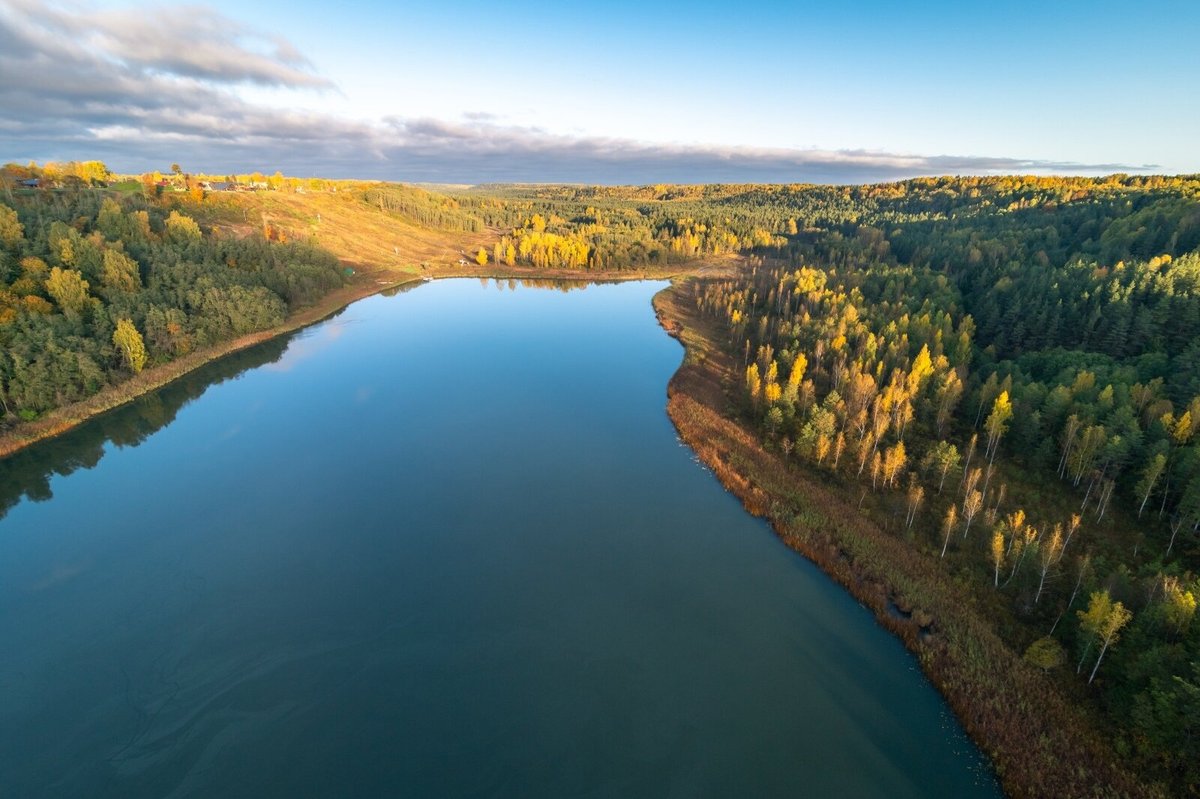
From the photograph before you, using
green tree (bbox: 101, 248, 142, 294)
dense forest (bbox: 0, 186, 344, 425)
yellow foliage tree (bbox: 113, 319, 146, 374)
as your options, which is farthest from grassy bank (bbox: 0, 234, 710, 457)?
green tree (bbox: 101, 248, 142, 294)

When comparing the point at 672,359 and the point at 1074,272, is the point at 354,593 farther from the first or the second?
the point at 1074,272

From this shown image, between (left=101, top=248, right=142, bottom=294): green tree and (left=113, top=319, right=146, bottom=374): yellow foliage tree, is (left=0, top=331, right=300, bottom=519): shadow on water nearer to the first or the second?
(left=113, top=319, right=146, bottom=374): yellow foliage tree

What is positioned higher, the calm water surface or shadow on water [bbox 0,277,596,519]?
shadow on water [bbox 0,277,596,519]

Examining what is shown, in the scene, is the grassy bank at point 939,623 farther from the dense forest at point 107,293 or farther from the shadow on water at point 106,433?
the dense forest at point 107,293

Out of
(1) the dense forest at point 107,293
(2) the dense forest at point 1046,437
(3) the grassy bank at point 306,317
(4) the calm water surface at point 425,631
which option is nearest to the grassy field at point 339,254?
(3) the grassy bank at point 306,317

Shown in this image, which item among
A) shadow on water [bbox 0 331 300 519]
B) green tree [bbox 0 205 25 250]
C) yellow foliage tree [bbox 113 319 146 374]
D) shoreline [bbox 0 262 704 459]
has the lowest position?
shadow on water [bbox 0 331 300 519]

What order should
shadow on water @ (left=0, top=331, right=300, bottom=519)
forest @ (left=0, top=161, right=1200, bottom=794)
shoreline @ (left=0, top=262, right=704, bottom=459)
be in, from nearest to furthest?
1. forest @ (left=0, top=161, right=1200, bottom=794)
2. shadow on water @ (left=0, top=331, right=300, bottom=519)
3. shoreline @ (left=0, top=262, right=704, bottom=459)

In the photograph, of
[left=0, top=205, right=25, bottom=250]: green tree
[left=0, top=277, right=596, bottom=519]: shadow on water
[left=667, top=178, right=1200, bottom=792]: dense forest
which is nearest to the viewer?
[left=667, top=178, right=1200, bottom=792]: dense forest

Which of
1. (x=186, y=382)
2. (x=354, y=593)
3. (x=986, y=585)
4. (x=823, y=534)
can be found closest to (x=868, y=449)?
(x=823, y=534)
